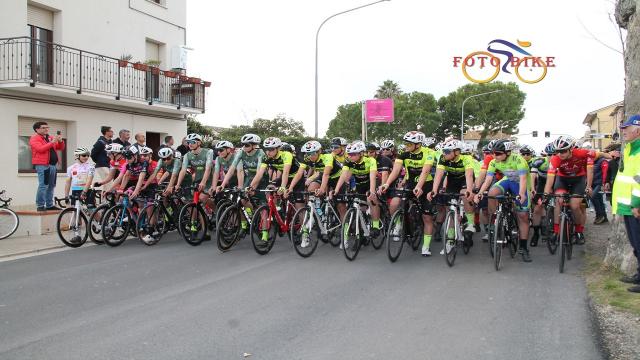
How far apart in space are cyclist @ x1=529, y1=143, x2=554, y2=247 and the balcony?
13.8 metres

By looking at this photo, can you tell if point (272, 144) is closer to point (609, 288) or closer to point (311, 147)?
point (311, 147)

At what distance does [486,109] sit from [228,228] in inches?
2982

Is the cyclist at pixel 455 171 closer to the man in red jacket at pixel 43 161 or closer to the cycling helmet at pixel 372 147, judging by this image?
the cycling helmet at pixel 372 147

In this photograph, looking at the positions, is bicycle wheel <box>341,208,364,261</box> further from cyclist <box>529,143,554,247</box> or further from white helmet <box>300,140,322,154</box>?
cyclist <box>529,143,554,247</box>

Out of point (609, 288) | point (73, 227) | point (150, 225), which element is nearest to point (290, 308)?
point (609, 288)

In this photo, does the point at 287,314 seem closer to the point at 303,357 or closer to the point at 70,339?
the point at 303,357

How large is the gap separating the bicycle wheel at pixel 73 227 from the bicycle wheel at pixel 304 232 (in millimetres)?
3951

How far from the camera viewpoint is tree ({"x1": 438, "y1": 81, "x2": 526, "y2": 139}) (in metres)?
81.1

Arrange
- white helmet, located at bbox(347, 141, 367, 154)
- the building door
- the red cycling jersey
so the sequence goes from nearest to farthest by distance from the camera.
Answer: the red cycling jersey
white helmet, located at bbox(347, 141, 367, 154)
the building door

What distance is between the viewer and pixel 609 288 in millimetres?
6852

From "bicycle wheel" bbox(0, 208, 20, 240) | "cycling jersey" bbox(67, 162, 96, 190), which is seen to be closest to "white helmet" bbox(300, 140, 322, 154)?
"cycling jersey" bbox(67, 162, 96, 190)

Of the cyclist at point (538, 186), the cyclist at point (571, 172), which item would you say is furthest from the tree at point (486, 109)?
the cyclist at point (571, 172)

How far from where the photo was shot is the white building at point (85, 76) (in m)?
16.9

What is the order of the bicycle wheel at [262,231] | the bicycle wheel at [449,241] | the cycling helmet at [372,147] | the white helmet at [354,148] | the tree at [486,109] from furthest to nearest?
the tree at [486,109]
the cycling helmet at [372,147]
the white helmet at [354,148]
the bicycle wheel at [262,231]
the bicycle wheel at [449,241]
